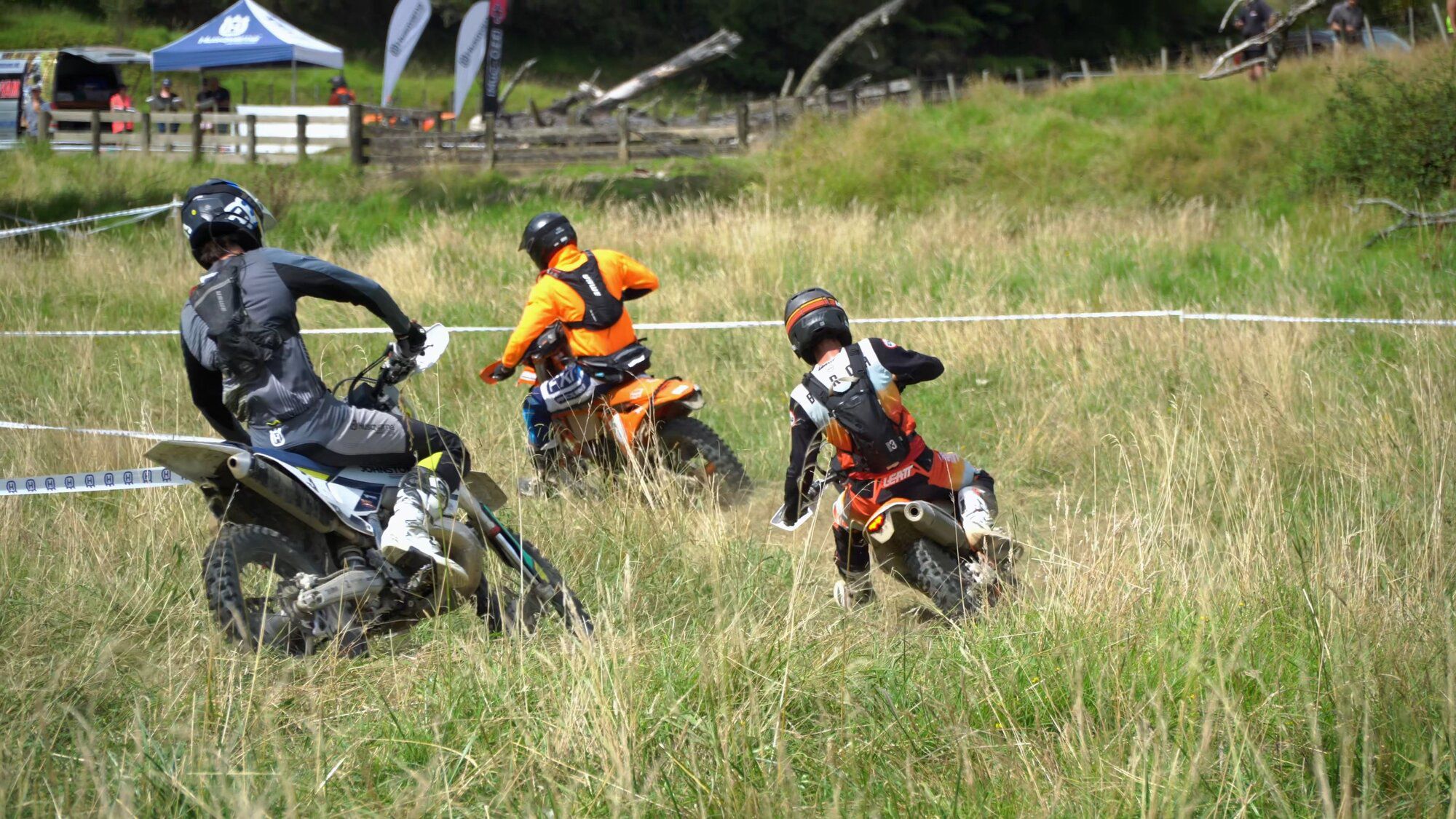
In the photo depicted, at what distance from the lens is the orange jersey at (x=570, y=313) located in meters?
7.28

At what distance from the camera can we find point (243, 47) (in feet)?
90.3

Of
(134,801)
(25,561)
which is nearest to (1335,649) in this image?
(134,801)

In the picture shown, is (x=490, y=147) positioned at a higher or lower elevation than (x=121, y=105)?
lower

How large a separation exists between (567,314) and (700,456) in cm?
107

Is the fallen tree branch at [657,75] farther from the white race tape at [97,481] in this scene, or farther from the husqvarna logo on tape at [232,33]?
the white race tape at [97,481]

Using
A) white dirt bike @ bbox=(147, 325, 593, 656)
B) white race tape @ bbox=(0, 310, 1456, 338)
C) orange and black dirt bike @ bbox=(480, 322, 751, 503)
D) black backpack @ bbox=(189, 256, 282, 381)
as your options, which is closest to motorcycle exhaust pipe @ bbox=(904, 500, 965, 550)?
white dirt bike @ bbox=(147, 325, 593, 656)

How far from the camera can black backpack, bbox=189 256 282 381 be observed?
Result: 4527mm

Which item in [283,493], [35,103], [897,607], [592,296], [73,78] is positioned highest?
[73,78]

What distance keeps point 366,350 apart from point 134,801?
7344 millimetres

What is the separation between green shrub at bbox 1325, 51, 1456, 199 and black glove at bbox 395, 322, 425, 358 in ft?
34.6

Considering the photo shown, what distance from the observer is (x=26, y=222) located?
1758 cm

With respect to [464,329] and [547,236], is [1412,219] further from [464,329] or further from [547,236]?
[464,329]

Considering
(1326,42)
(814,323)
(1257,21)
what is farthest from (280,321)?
(1326,42)

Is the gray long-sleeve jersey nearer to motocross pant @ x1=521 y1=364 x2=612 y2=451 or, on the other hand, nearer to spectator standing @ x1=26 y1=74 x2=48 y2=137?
motocross pant @ x1=521 y1=364 x2=612 y2=451
